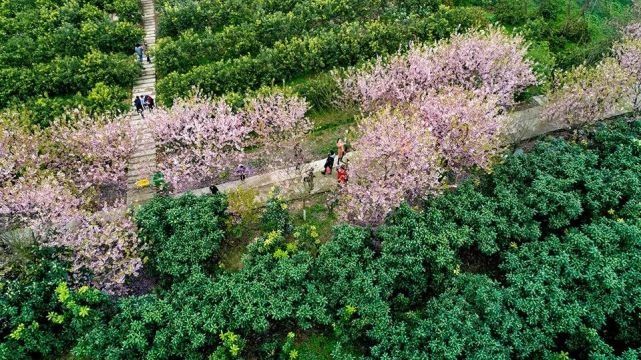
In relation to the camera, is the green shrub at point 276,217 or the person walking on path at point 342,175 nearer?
the green shrub at point 276,217

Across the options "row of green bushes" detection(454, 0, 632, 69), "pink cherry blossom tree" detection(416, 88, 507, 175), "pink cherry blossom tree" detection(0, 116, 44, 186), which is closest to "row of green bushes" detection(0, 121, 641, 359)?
"pink cherry blossom tree" detection(416, 88, 507, 175)

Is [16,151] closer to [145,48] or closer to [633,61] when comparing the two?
[145,48]

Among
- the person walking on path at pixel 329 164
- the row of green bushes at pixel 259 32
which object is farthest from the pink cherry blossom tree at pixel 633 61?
the person walking on path at pixel 329 164

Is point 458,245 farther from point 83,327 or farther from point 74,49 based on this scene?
point 74,49

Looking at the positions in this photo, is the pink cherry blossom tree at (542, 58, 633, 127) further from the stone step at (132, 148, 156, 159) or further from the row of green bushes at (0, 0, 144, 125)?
the row of green bushes at (0, 0, 144, 125)

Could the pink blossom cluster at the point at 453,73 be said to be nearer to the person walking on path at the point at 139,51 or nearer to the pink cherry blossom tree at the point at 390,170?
the pink cherry blossom tree at the point at 390,170

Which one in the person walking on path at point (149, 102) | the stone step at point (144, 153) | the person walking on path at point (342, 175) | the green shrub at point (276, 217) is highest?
the person walking on path at point (149, 102)
